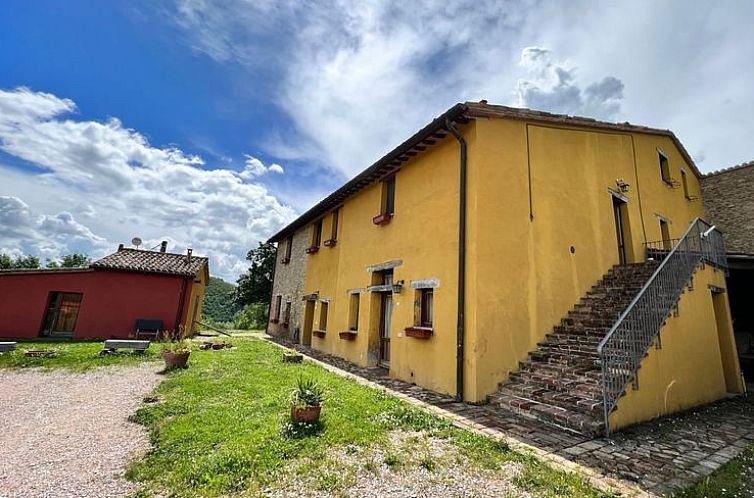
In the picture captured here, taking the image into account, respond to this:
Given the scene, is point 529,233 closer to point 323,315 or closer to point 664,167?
point 323,315

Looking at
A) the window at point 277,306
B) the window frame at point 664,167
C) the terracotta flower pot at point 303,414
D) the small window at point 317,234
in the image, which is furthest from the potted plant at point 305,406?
the window at point 277,306

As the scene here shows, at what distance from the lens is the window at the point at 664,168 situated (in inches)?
474

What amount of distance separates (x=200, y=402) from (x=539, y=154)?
27.8 ft

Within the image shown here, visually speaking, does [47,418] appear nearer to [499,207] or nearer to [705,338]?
[499,207]

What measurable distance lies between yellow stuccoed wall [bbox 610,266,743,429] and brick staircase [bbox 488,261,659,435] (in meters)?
0.47

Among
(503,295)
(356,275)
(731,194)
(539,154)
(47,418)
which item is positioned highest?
(731,194)

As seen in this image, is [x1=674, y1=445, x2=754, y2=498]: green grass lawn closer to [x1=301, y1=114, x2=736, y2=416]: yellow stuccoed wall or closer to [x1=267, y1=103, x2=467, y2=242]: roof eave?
[x1=301, y1=114, x2=736, y2=416]: yellow stuccoed wall

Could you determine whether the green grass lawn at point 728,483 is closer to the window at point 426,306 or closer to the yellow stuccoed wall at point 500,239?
the yellow stuccoed wall at point 500,239

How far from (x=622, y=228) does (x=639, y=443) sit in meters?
7.27

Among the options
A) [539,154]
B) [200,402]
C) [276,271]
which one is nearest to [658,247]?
[539,154]

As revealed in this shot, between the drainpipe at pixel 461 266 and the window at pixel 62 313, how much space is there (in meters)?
14.5

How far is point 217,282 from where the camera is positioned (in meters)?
75.8

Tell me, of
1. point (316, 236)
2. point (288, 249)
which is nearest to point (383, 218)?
point (316, 236)

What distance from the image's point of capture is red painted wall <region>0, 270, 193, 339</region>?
1228 centimetres
